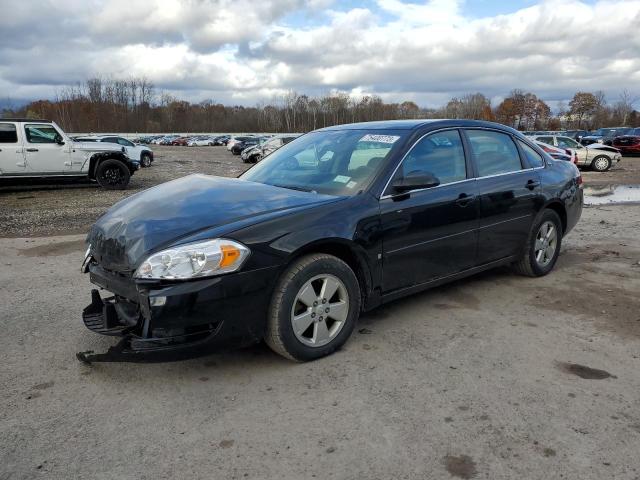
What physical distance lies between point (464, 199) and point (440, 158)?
0.40 m

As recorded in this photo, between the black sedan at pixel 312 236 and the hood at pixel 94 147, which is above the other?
the hood at pixel 94 147

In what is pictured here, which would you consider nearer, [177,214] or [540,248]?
[177,214]

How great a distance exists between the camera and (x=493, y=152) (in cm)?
496

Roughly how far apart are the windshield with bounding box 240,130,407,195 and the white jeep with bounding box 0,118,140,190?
11.1 m

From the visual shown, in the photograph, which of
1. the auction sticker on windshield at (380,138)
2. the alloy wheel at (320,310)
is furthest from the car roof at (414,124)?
the alloy wheel at (320,310)

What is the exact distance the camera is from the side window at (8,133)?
13508 millimetres

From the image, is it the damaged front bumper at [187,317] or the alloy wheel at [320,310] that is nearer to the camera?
the damaged front bumper at [187,317]

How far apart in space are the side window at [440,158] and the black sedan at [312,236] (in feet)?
0.04

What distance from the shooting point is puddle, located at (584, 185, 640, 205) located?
483 inches

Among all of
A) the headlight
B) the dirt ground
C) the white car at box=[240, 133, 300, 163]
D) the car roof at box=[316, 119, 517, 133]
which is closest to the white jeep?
the dirt ground

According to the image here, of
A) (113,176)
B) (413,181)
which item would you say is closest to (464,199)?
(413,181)

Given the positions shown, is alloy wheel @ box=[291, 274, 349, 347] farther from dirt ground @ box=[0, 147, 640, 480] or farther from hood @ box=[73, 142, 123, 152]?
hood @ box=[73, 142, 123, 152]

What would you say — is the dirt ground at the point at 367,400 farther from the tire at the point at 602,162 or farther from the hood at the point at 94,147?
the tire at the point at 602,162

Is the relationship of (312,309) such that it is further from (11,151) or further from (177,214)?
(11,151)
